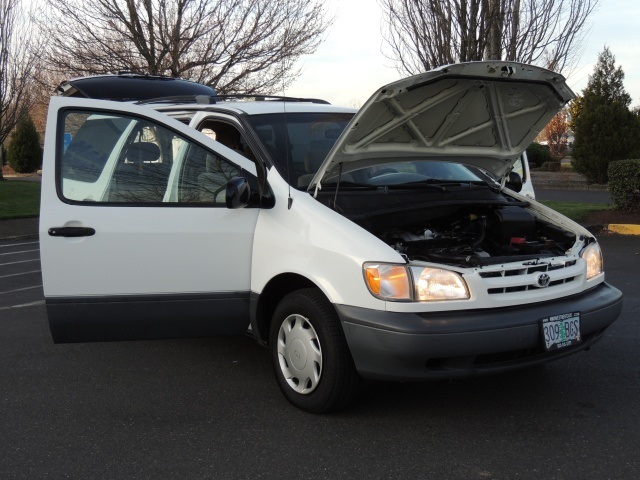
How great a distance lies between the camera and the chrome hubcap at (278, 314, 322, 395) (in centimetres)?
394

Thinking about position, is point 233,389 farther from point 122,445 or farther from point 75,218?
point 75,218

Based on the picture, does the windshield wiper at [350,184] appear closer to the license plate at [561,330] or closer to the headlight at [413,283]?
the headlight at [413,283]

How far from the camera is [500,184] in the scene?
17.4ft

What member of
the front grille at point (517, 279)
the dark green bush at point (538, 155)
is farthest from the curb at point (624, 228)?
the dark green bush at point (538, 155)

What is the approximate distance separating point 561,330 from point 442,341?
759mm

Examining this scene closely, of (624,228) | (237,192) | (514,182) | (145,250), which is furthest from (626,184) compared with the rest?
(145,250)

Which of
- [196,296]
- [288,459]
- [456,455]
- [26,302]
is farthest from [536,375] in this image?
[26,302]

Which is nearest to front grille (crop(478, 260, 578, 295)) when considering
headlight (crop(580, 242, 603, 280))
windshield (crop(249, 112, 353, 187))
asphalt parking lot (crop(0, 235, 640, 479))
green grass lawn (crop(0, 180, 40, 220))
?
headlight (crop(580, 242, 603, 280))

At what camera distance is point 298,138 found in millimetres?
4719

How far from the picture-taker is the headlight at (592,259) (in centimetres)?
429

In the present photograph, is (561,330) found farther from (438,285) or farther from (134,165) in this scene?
(134,165)

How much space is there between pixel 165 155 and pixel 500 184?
2.45 meters

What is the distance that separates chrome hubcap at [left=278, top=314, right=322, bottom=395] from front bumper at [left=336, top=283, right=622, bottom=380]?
0.31 meters

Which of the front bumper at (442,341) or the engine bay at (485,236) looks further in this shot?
the engine bay at (485,236)
